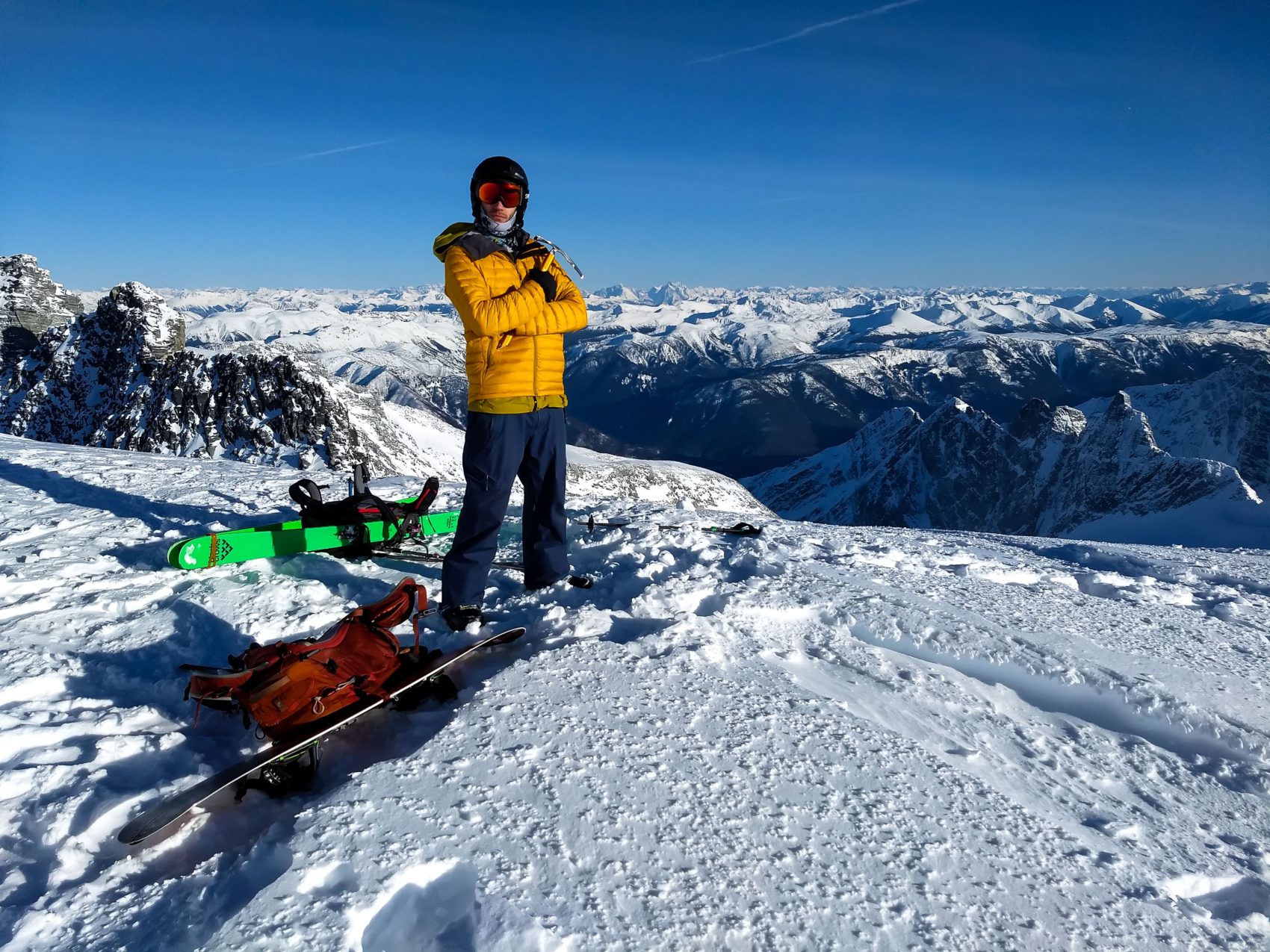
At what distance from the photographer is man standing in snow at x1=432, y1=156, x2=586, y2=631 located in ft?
15.4

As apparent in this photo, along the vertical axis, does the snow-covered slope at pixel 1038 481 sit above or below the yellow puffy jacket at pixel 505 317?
below

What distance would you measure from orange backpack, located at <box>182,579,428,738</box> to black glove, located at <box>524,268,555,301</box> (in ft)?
8.68

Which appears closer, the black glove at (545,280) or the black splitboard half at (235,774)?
the black splitboard half at (235,774)

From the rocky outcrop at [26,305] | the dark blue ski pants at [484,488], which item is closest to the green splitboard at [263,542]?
the dark blue ski pants at [484,488]

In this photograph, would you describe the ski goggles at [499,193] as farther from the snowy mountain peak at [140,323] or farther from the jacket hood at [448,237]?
the snowy mountain peak at [140,323]

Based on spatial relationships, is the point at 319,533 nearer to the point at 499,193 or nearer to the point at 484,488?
the point at 484,488

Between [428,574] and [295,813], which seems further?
[428,574]

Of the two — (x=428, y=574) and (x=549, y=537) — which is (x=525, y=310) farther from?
(x=428, y=574)

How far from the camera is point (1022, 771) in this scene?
131 inches

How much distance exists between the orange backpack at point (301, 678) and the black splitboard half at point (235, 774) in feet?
0.31

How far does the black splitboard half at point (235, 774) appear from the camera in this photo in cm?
262

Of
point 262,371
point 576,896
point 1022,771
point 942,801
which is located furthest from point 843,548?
point 262,371

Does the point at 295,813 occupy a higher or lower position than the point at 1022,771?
higher

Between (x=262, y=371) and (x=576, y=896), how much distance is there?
99.8 metres
